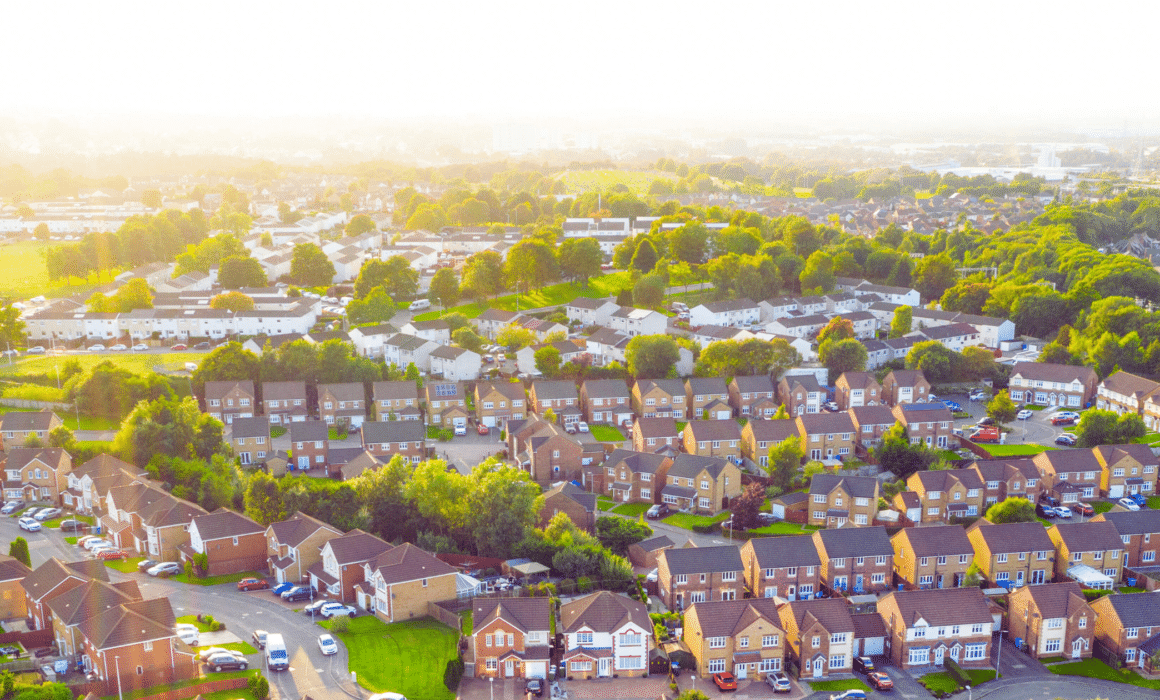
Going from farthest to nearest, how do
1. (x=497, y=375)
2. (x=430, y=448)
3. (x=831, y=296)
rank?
Result: (x=831, y=296) → (x=497, y=375) → (x=430, y=448)

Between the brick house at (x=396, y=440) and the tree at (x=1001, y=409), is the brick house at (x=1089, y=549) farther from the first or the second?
the brick house at (x=396, y=440)

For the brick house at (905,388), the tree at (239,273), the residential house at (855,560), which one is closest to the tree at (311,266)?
the tree at (239,273)

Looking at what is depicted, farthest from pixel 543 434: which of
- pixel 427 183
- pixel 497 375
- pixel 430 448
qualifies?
pixel 427 183

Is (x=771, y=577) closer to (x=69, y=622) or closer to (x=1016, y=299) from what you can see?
(x=69, y=622)

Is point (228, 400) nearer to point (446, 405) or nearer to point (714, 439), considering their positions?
point (446, 405)

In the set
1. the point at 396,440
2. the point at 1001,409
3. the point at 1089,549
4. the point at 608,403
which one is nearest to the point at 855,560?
the point at 1089,549

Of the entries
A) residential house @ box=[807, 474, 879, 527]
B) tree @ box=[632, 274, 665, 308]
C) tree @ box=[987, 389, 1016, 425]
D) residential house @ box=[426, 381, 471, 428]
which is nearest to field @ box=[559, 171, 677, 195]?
tree @ box=[632, 274, 665, 308]
